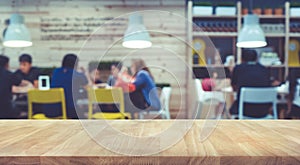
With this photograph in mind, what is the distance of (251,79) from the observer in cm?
349

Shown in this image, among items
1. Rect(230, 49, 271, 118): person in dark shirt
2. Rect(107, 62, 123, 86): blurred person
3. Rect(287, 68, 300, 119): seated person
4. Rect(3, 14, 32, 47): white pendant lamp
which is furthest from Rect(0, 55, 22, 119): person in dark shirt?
Rect(287, 68, 300, 119): seated person

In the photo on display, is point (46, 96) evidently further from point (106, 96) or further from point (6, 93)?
point (106, 96)

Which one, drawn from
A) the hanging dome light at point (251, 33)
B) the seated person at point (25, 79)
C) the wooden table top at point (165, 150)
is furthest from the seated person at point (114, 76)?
the seated person at point (25, 79)

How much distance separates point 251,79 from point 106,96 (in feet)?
8.92

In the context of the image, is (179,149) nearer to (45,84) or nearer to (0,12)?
(45,84)

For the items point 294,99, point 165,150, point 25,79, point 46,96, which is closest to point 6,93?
point 46,96

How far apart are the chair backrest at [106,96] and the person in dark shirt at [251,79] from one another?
2.57 m

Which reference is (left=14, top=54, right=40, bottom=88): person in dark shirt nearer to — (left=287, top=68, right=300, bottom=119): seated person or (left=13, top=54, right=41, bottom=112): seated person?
(left=13, top=54, right=41, bottom=112): seated person

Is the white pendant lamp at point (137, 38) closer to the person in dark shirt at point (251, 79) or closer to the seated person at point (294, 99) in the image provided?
the person in dark shirt at point (251, 79)

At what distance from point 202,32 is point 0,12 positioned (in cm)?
582

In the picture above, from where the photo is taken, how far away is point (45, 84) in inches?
181

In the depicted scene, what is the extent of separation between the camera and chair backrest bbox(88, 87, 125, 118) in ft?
2.74

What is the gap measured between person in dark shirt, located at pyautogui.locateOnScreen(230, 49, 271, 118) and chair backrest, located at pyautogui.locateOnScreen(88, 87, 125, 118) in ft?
8.43

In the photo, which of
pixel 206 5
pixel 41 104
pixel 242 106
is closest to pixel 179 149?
pixel 242 106
